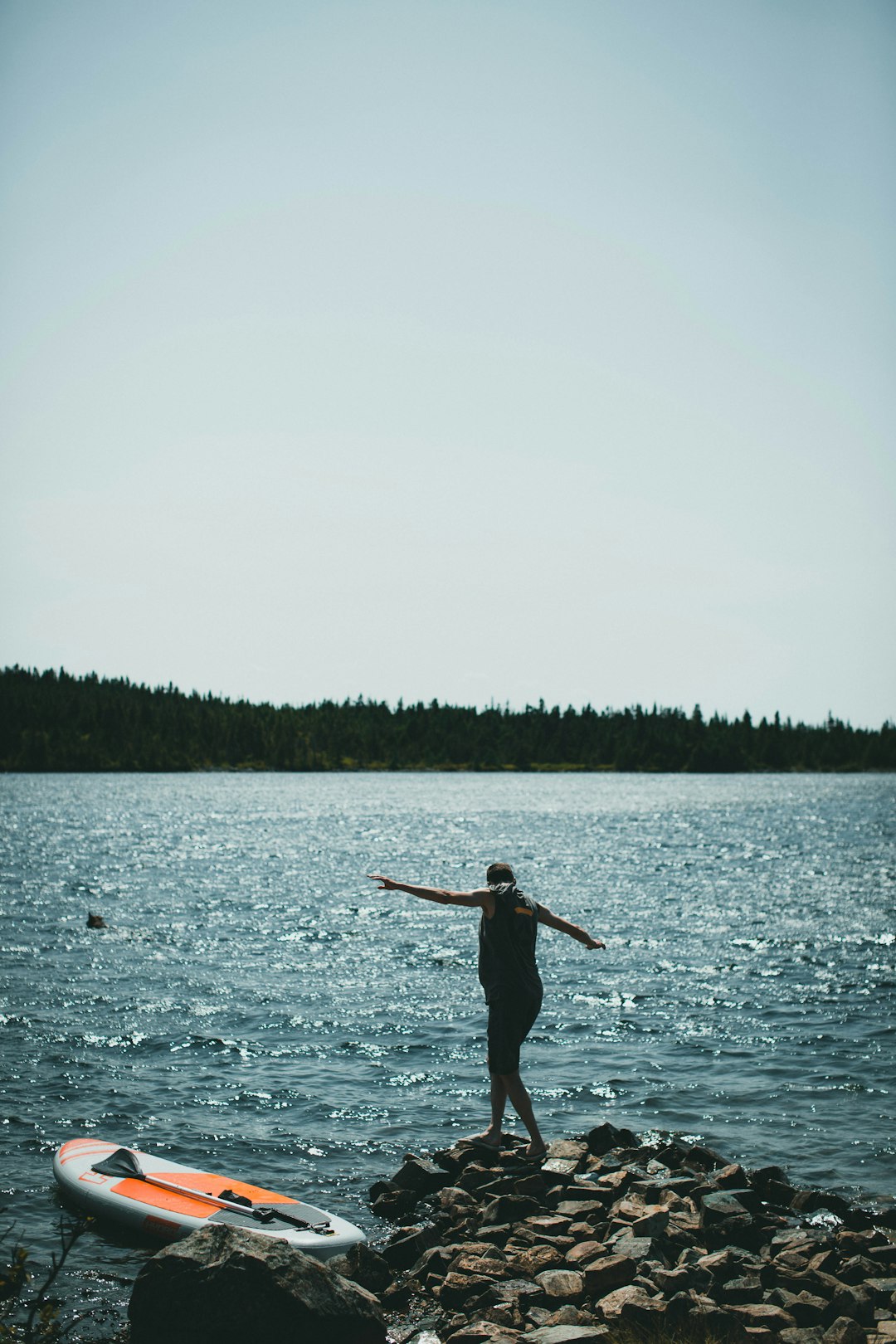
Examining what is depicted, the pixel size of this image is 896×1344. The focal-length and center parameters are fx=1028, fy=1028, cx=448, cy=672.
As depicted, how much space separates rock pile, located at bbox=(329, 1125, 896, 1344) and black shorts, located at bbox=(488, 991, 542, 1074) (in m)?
1.25

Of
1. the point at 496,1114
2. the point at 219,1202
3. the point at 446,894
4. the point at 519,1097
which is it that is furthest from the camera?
the point at 496,1114

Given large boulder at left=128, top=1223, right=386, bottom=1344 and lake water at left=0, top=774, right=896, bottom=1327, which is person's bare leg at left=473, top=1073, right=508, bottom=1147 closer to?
lake water at left=0, top=774, right=896, bottom=1327

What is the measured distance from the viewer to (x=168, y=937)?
32312 millimetres

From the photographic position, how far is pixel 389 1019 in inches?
833

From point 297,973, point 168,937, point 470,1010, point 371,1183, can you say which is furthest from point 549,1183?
point 168,937

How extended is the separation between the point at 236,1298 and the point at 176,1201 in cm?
402

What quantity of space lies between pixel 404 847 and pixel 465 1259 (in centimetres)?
5999

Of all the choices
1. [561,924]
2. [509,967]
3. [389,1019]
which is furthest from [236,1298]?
[389,1019]

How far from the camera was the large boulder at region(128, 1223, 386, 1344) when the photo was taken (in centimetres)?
744

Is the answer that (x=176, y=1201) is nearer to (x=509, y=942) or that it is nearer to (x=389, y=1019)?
(x=509, y=942)

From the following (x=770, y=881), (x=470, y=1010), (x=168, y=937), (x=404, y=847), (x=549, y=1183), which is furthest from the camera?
(x=404, y=847)

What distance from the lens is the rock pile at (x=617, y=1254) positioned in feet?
26.7

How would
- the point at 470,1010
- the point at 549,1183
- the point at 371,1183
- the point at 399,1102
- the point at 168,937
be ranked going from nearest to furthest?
1. the point at 549,1183
2. the point at 371,1183
3. the point at 399,1102
4. the point at 470,1010
5. the point at 168,937

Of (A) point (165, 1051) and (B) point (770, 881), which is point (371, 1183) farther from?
(B) point (770, 881)
